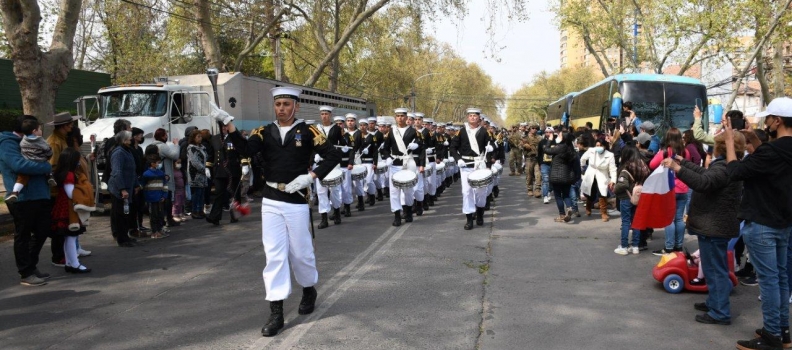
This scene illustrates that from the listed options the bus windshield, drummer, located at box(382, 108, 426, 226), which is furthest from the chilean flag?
the bus windshield

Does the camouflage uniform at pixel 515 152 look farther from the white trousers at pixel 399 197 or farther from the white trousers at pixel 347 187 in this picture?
the white trousers at pixel 399 197

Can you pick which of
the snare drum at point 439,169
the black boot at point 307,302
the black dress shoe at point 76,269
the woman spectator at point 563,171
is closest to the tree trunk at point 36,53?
the black dress shoe at point 76,269

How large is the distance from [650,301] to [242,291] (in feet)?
13.9

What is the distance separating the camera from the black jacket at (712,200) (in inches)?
198

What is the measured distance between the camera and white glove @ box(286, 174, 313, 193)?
538cm

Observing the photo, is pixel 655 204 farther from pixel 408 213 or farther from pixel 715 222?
pixel 408 213

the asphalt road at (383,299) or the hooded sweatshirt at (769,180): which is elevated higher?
the hooded sweatshirt at (769,180)

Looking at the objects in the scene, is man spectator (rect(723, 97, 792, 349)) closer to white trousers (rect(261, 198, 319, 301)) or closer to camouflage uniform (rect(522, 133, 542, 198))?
white trousers (rect(261, 198, 319, 301))

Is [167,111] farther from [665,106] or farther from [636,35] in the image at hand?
[636,35]

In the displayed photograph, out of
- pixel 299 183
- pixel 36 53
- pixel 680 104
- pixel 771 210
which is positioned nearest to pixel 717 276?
pixel 771 210

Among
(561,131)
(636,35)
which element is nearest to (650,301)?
(561,131)

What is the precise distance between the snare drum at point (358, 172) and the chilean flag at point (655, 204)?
6052 mm

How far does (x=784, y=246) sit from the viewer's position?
15.8 ft

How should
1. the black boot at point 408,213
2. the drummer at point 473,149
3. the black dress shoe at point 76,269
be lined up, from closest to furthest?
1. the black dress shoe at point 76,269
2. the drummer at point 473,149
3. the black boot at point 408,213
